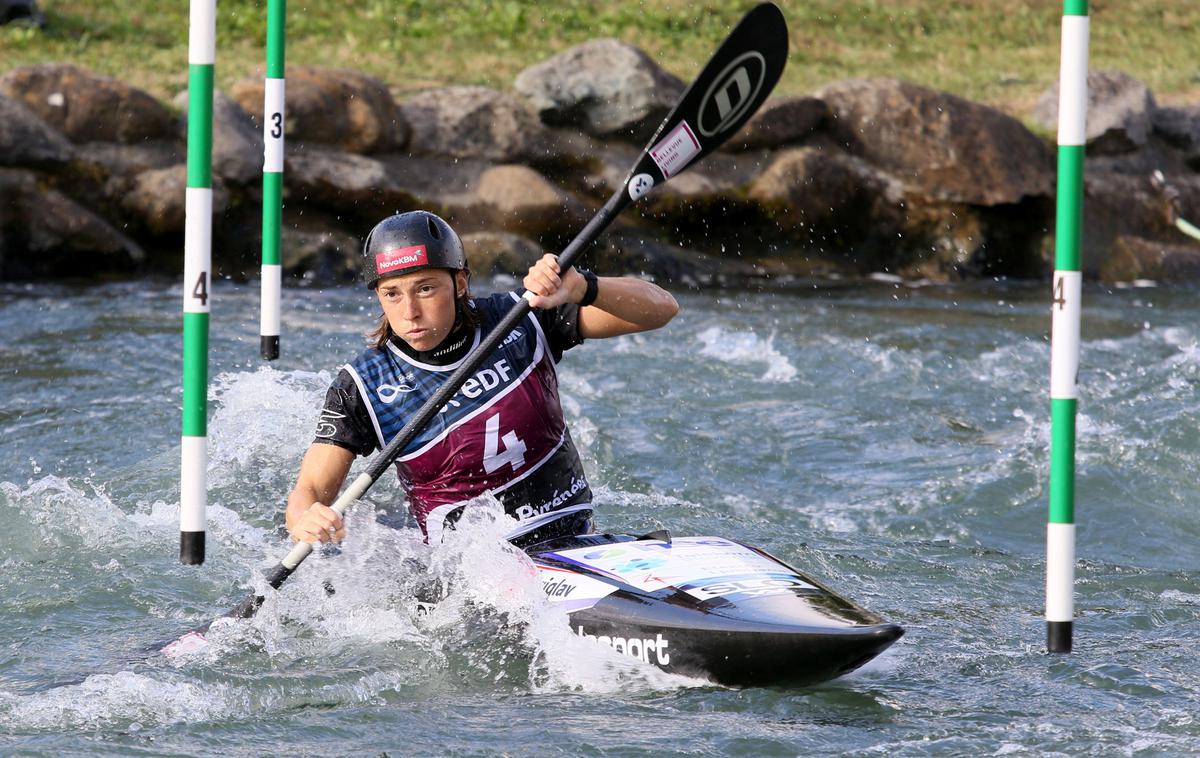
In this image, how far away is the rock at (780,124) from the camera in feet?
44.6

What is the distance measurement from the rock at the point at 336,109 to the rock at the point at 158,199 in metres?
0.99

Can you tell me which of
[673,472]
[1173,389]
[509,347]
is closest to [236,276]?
[673,472]

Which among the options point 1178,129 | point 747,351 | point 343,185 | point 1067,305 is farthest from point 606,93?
point 1067,305

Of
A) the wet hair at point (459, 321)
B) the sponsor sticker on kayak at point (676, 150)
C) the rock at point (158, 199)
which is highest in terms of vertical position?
the rock at point (158, 199)

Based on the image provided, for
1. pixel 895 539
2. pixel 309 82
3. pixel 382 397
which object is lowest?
pixel 895 539

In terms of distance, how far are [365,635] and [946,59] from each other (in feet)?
46.9

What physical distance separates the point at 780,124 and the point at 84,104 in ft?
19.6

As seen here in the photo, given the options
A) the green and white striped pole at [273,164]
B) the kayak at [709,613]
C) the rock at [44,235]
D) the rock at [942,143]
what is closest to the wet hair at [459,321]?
the kayak at [709,613]

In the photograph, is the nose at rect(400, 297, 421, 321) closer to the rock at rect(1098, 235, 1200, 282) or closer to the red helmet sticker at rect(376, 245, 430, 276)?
the red helmet sticker at rect(376, 245, 430, 276)

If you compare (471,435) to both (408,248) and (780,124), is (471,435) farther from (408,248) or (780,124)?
(780,124)

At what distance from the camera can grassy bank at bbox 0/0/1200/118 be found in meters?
15.0

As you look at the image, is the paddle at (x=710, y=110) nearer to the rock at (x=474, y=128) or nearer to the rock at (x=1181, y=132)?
the rock at (x=474, y=128)

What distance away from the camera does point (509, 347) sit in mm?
4480

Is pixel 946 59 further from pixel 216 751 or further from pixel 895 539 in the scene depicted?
pixel 216 751
